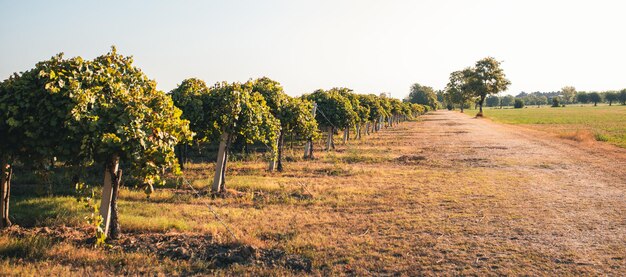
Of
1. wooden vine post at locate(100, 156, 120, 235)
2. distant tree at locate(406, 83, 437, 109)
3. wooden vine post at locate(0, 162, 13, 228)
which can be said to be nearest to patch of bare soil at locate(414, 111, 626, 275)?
wooden vine post at locate(100, 156, 120, 235)

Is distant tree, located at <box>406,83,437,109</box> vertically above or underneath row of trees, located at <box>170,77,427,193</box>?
above

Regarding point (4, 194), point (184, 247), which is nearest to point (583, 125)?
point (184, 247)

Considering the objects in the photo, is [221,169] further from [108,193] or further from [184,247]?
[184,247]

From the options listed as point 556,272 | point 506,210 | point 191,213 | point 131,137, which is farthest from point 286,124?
point 556,272

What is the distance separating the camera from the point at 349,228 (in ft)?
33.7

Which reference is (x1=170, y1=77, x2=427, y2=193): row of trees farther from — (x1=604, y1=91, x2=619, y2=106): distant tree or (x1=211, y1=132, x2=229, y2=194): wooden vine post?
(x1=604, y1=91, x2=619, y2=106): distant tree

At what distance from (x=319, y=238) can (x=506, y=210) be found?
6201 millimetres

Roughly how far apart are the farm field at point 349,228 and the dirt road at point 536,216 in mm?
44

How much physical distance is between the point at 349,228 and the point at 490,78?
9393 centimetres

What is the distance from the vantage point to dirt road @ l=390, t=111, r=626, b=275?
800cm

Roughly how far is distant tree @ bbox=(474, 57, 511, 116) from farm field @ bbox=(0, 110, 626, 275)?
264ft

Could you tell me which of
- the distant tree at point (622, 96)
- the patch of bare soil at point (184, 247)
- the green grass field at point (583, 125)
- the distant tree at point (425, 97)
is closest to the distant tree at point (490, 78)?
the green grass field at point (583, 125)

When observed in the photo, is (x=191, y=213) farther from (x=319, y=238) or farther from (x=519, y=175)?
(x=519, y=175)

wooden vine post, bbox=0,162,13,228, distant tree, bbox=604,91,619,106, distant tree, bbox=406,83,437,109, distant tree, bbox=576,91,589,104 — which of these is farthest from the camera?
distant tree, bbox=576,91,589,104
